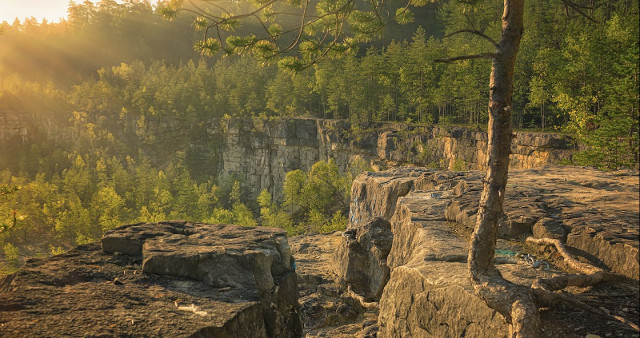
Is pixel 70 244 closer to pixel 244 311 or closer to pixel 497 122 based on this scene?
pixel 244 311

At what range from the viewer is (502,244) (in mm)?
8055

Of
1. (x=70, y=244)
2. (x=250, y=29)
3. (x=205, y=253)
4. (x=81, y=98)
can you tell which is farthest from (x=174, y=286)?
(x=250, y=29)

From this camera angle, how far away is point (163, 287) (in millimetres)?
7031

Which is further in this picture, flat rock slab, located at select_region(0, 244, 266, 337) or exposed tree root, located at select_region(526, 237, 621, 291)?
flat rock slab, located at select_region(0, 244, 266, 337)

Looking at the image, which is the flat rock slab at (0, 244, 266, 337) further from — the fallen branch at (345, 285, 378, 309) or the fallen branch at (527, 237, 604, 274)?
the fallen branch at (345, 285, 378, 309)

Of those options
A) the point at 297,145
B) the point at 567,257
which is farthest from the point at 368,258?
the point at 297,145

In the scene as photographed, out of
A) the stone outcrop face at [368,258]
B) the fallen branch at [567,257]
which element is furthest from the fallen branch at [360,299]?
the fallen branch at [567,257]

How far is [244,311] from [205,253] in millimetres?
1690

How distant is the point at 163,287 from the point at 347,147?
150 feet

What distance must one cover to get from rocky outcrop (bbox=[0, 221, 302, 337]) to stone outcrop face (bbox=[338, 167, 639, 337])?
8.24ft

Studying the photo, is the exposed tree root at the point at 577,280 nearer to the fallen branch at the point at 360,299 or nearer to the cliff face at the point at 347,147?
the fallen branch at the point at 360,299

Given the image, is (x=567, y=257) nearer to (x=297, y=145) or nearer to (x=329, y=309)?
(x=329, y=309)

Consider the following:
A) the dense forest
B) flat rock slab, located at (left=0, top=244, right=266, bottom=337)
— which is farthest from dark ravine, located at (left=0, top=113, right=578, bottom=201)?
flat rock slab, located at (left=0, top=244, right=266, bottom=337)

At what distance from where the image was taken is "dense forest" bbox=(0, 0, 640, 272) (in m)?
35.8
